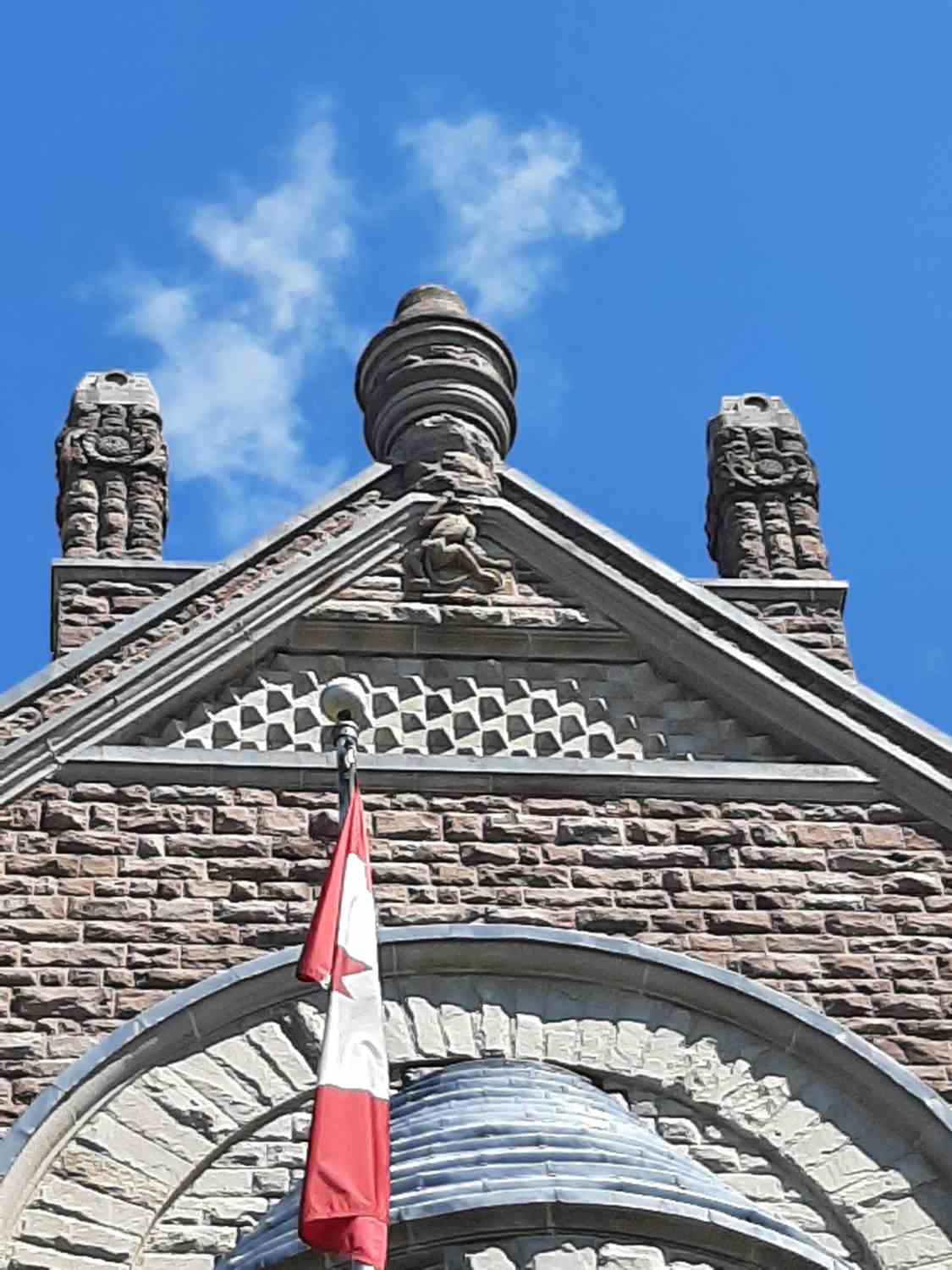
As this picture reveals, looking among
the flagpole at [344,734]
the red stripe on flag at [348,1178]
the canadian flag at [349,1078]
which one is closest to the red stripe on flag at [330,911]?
the canadian flag at [349,1078]

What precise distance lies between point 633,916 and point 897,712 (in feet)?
5.70

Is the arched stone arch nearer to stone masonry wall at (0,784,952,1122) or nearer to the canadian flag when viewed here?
stone masonry wall at (0,784,952,1122)

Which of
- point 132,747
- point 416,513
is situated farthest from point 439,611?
point 132,747

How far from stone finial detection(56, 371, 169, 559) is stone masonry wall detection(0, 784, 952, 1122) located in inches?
71.6

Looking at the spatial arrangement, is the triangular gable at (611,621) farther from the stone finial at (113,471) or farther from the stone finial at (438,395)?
the stone finial at (113,471)

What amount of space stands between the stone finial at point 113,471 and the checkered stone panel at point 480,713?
115 centimetres

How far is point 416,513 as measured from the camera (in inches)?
523

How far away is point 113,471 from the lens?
45.0 feet

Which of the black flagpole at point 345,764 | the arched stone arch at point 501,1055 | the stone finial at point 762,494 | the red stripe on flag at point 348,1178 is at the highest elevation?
the stone finial at point 762,494

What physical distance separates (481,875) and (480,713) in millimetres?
1053

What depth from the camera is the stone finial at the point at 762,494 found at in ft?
44.9

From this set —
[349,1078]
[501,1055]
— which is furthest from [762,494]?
[349,1078]

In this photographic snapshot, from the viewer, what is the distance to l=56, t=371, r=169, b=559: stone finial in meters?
13.4

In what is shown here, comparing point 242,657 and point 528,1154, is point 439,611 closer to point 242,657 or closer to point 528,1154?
point 242,657
